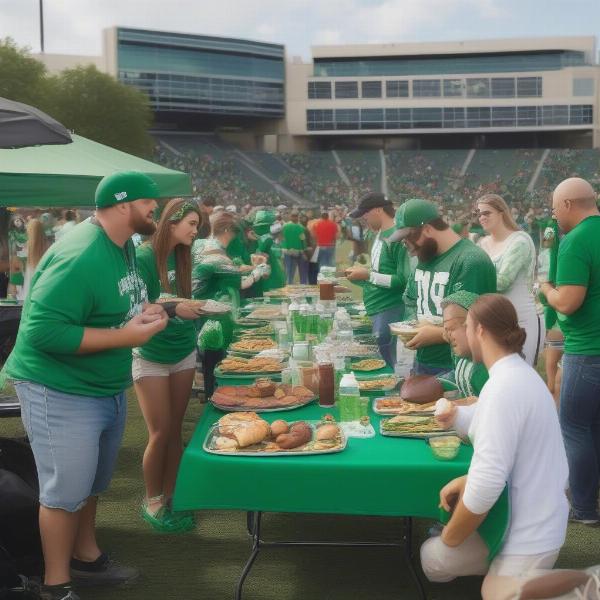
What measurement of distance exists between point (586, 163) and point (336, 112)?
22105 mm

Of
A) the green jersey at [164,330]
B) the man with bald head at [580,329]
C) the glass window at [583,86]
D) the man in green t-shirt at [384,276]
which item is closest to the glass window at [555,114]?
the glass window at [583,86]

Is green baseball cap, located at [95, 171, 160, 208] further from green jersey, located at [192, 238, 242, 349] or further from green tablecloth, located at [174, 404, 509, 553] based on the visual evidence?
green jersey, located at [192, 238, 242, 349]

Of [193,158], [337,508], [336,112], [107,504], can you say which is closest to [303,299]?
[107,504]

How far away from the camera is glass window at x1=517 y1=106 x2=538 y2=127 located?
75.7 meters

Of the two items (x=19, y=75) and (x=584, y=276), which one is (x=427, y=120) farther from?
(x=584, y=276)

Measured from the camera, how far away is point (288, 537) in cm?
464

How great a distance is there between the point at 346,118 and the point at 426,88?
25.5 ft

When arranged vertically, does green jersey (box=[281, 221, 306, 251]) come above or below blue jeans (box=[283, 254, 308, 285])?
above

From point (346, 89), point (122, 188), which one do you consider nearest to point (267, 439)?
point (122, 188)

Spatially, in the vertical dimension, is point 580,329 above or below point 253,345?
above

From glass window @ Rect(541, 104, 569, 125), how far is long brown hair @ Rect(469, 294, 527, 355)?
7690 centimetres

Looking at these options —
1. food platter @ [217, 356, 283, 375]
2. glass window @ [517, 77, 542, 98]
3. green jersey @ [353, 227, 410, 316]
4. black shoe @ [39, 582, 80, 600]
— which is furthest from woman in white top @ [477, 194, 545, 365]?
glass window @ [517, 77, 542, 98]

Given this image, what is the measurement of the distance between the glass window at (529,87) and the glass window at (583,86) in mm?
2977

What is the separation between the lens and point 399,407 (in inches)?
143
